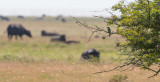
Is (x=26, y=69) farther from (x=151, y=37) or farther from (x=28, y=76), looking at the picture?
(x=151, y=37)

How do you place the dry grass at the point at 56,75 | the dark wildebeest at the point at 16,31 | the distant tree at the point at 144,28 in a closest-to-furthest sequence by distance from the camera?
1. the distant tree at the point at 144,28
2. the dry grass at the point at 56,75
3. the dark wildebeest at the point at 16,31

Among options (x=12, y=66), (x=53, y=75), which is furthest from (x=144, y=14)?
(x=12, y=66)

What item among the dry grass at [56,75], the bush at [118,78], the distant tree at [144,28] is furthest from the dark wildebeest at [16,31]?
the distant tree at [144,28]

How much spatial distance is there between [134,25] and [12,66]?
6154 millimetres

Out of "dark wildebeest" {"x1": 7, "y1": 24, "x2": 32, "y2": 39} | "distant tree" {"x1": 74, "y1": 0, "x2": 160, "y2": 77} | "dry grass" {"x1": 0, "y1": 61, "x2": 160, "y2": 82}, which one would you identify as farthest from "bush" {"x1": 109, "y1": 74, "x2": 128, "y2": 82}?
"dark wildebeest" {"x1": 7, "y1": 24, "x2": 32, "y2": 39}

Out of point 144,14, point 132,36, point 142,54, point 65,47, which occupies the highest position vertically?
point 144,14

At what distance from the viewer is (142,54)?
27.7ft

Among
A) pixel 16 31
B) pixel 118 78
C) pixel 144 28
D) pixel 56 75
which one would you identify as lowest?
pixel 16 31

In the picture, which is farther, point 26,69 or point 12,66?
point 12,66

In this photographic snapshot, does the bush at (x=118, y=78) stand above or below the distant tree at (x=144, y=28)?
below

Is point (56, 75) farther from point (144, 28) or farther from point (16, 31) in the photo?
point (16, 31)

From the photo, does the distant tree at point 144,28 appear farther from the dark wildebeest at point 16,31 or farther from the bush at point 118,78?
the dark wildebeest at point 16,31

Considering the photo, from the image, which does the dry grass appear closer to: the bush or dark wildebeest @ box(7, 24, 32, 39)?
the bush

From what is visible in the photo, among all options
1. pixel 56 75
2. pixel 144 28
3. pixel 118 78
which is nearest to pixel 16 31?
pixel 56 75
